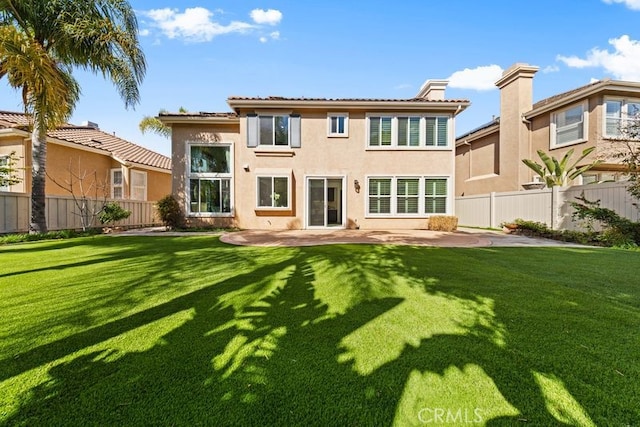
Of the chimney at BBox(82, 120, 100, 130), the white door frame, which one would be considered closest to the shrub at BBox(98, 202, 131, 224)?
the white door frame

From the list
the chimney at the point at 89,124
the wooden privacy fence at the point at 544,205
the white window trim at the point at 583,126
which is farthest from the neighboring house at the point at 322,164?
the chimney at the point at 89,124

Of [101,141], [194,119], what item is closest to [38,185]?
[194,119]

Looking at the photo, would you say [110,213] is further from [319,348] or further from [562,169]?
[562,169]

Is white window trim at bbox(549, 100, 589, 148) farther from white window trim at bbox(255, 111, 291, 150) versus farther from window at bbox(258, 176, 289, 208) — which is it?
window at bbox(258, 176, 289, 208)

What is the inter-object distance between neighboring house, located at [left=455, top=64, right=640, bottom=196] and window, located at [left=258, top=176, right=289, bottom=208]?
12.8m

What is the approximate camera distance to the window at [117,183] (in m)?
18.7

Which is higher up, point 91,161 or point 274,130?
point 274,130

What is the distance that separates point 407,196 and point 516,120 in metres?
9.75

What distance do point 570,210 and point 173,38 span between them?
18.3 m

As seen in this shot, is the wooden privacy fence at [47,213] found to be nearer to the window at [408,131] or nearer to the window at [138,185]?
the window at [138,185]

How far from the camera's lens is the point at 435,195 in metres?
15.6

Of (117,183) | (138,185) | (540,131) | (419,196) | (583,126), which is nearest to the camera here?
(419,196)

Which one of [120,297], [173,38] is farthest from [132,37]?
[120,297]

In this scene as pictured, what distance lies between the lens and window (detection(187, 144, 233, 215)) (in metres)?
15.8
